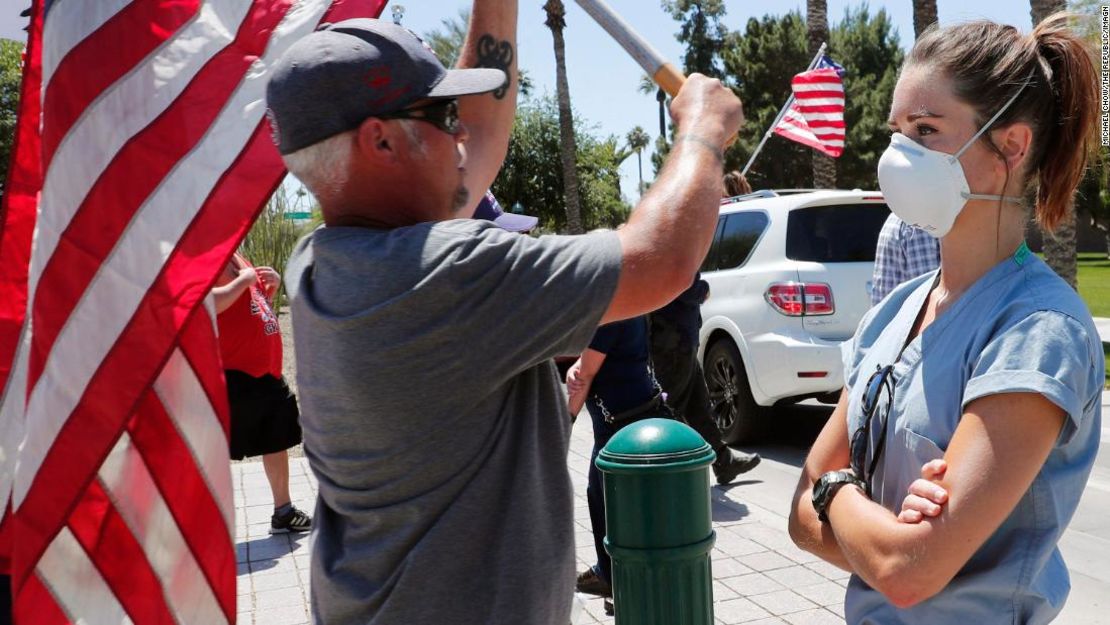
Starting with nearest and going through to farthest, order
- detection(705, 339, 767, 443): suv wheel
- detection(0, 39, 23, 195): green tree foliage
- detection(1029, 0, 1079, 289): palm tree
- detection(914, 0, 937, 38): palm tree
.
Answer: detection(705, 339, 767, 443): suv wheel < detection(1029, 0, 1079, 289): palm tree < detection(914, 0, 937, 38): palm tree < detection(0, 39, 23, 195): green tree foliage

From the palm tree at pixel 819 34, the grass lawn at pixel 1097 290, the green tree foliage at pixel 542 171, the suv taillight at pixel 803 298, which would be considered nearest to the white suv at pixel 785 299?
the suv taillight at pixel 803 298

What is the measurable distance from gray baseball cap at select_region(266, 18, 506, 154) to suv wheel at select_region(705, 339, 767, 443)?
22.0ft

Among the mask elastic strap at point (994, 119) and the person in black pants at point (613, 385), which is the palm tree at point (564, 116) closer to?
the person in black pants at point (613, 385)

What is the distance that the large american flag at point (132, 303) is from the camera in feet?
8.18

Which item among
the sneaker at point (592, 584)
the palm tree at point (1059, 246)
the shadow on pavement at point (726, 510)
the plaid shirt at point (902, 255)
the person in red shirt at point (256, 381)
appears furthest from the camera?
the palm tree at point (1059, 246)

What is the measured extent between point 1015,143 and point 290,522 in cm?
553

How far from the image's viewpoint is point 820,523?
2.05 metres

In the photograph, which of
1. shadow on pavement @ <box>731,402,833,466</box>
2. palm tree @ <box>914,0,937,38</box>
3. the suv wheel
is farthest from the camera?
palm tree @ <box>914,0,937,38</box>

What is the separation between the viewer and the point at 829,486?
6.55 feet

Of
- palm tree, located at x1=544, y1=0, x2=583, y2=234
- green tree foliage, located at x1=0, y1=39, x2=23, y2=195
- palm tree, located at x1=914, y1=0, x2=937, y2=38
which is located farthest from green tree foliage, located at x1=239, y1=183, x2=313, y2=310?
palm tree, located at x1=914, y1=0, x2=937, y2=38

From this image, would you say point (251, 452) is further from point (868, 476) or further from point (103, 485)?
point (868, 476)

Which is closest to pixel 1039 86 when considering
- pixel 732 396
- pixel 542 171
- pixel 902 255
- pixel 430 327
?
pixel 430 327

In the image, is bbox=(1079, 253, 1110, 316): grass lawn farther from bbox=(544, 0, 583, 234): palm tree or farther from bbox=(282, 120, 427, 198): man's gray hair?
bbox=(282, 120, 427, 198): man's gray hair

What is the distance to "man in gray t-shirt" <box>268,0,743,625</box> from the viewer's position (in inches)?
67.8
